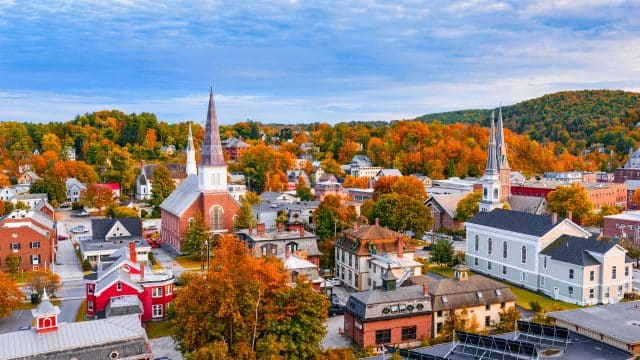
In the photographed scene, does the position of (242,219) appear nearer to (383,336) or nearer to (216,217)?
(216,217)

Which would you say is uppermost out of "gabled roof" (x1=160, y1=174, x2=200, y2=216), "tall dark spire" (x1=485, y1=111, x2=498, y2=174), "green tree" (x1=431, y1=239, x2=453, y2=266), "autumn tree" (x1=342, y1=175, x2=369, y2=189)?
"tall dark spire" (x1=485, y1=111, x2=498, y2=174)

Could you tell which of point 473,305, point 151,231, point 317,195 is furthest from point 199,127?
point 473,305

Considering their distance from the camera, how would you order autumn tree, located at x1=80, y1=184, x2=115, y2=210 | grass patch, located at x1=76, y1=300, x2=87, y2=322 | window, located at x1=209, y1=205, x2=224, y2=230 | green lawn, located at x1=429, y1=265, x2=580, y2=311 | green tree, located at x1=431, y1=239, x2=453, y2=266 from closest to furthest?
grass patch, located at x1=76, y1=300, x2=87, y2=322 < green lawn, located at x1=429, y1=265, x2=580, y2=311 < green tree, located at x1=431, y1=239, x2=453, y2=266 < window, located at x1=209, y1=205, x2=224, y2=230 < autumn tree, located at x1=80, y1=184, x2=115, y2=210

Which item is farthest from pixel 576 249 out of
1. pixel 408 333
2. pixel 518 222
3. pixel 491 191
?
pixel 491 191

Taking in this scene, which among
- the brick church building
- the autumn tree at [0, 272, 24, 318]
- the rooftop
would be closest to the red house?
the autumn tree at [0, 272, 24, 318]

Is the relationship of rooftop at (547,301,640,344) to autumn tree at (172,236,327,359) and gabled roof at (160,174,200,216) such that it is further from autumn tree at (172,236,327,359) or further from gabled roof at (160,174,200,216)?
gabled roof at (160,174,200,216)

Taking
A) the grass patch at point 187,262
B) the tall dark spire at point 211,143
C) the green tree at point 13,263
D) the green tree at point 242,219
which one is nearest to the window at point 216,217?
the green tree at point 242,219

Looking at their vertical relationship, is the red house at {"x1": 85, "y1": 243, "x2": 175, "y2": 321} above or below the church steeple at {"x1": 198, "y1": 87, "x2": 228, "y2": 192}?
below
